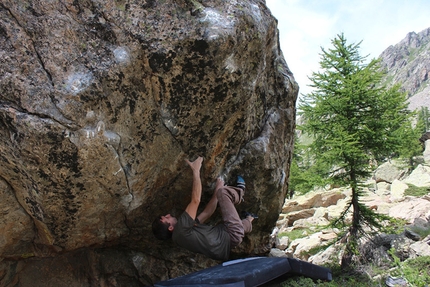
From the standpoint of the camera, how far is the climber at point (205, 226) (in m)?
5.13

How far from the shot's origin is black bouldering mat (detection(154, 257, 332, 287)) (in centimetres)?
428

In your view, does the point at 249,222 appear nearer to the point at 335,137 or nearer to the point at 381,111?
the point at 335,137

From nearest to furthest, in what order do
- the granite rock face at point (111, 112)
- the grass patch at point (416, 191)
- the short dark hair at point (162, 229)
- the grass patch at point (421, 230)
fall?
the granite rock face at point (111, 112) → the short dark hair at point (162, 229) → the grass patch at point (421, 230) → the grass patch at point (416, 191)

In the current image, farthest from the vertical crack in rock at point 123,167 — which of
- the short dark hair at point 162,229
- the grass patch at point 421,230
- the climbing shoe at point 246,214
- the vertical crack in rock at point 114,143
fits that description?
the grass patch at point 421,230

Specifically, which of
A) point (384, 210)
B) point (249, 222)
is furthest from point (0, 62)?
point (384, 210)

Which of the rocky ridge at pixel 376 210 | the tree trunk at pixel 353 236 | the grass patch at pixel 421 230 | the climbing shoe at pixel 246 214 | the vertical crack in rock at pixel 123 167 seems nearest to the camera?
the vertical crack in rock at pixel 123 167

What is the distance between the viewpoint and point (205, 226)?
541 centimetres

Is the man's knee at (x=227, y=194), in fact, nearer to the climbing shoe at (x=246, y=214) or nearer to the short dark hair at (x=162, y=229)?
the climbing shoe at (x=246, y=214)

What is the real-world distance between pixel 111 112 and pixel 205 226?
2275 millimetres

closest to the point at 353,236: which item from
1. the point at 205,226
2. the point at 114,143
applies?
the point at 205,226

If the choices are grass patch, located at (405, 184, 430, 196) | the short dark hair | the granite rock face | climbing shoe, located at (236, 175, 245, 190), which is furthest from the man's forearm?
grass patch, located at (405, 184, 430, 196)

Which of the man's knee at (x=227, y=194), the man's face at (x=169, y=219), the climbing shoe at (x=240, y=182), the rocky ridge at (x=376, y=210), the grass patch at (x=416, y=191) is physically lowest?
the rocky ridge at (x=376, y=210)

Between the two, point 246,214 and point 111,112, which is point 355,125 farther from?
point 111,112

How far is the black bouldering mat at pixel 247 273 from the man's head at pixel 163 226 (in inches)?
29.6
